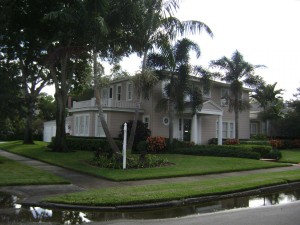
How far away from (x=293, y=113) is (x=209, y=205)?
28.6 m

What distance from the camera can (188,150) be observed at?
78.8ft

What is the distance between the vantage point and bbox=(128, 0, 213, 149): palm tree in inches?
690

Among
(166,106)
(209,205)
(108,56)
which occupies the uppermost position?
(108,56)

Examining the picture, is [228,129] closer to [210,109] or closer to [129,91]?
[210,109]

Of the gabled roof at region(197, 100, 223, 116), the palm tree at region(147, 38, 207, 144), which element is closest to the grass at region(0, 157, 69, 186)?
the palm tree at region(147, 38, 207, 144)

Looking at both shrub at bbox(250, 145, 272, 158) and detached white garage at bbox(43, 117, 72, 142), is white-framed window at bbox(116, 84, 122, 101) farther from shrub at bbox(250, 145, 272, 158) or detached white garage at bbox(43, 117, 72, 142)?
shrub at bbox(250, 145, 272, 158)

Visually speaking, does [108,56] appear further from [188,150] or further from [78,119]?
[78,119]

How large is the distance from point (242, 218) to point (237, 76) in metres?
23.9

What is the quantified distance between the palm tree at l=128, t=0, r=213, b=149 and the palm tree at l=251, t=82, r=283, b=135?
15.5 metres

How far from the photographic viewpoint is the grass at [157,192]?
9.10 meters

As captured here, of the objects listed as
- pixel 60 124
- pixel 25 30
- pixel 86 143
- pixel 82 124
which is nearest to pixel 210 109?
pixel 86 143

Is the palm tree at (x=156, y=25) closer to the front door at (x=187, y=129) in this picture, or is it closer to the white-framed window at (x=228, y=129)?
the front door at (x=187, y=129)

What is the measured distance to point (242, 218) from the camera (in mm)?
7801

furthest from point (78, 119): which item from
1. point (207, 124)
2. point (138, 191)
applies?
point (138, 191)
